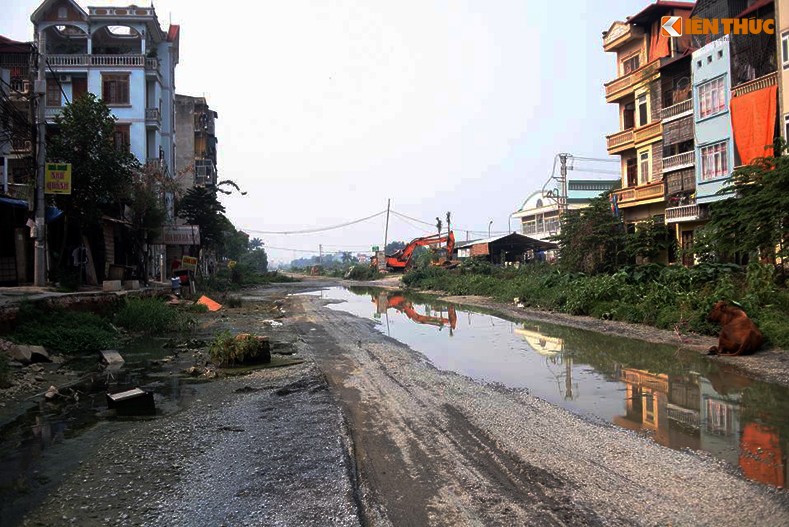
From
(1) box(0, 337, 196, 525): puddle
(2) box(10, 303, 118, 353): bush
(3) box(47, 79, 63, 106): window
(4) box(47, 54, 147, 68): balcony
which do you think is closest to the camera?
(1) box(0, 337, 196, 525): puddle

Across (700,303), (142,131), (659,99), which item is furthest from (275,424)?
(142,131)

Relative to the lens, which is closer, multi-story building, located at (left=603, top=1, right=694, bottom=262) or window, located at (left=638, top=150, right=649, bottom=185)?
multi-story building, located at (left=603, top=1, right=694, bottom=262)

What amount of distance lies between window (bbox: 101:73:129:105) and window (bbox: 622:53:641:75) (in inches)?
1113

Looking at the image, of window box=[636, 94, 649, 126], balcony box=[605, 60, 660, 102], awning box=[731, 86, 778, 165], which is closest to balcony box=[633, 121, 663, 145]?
window box=[636, 94, 649, 126]

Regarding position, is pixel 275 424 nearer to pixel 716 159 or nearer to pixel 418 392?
pixel 418 392

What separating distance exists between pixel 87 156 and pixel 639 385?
18.3 m

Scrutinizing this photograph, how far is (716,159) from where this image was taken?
73.6ft

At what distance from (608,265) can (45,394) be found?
21.9 metres

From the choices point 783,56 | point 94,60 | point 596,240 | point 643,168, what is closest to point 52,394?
point 596,240

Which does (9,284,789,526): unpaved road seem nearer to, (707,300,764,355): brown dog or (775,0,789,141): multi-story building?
(707,300,764,355): brown dog

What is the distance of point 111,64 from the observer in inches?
1272

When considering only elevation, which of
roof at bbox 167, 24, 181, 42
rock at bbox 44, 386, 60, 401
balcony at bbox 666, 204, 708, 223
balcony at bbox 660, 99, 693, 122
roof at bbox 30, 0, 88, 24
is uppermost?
roof at bbox 167, 24, 181, 42

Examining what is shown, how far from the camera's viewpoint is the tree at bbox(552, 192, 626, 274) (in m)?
24.4

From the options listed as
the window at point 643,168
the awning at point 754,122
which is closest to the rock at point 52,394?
the awning at point 754,122
